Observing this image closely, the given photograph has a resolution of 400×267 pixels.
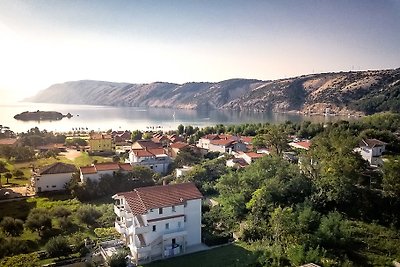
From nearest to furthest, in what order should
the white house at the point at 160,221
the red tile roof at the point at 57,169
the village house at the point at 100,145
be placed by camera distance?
the white house at the point at 160,221
the red tile roof at the point at 57,169
the village house at the point at 100,145

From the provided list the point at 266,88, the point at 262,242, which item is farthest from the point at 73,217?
the point at 266,88

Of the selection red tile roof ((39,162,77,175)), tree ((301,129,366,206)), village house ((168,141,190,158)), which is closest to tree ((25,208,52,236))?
red tile roof ((39,162,77,175))

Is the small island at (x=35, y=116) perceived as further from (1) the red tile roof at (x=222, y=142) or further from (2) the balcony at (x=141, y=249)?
(2) the balcony at (x=141, y=249)

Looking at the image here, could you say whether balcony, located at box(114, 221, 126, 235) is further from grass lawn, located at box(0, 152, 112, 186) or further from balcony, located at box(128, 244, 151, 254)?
grass lawn, located at box(0, 152, 112, 186)

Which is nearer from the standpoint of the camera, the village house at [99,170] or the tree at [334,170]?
the tree at [334,170]

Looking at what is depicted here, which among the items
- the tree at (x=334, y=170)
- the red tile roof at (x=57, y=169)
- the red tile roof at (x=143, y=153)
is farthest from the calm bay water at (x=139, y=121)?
the tree at (x=334, y=170)

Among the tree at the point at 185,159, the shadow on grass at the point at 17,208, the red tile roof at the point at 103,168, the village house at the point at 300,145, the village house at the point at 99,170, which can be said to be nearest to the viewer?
the shadow on grass at the point at 17,208

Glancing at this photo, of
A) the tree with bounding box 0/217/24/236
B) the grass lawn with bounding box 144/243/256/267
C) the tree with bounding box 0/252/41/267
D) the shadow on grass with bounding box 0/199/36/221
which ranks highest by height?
the tree with bounding box 0/252/41/267
